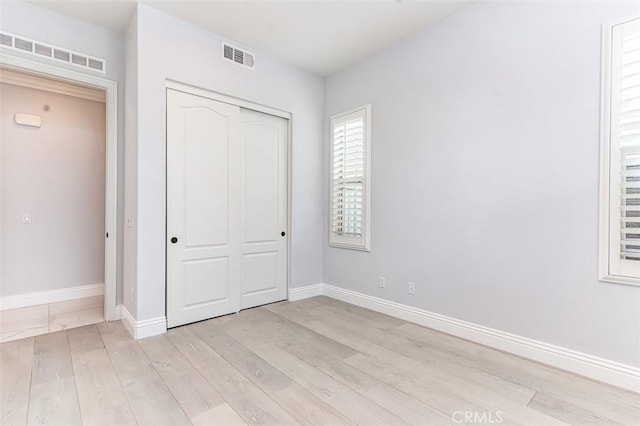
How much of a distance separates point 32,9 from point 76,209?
2384 mm

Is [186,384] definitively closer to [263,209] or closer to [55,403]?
[55,403]

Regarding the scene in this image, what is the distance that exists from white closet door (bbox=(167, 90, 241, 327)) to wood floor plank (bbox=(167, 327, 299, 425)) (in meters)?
0.51

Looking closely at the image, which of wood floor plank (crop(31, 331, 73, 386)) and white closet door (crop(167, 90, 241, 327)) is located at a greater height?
white closet door (crop(167, 90, 241, 327))

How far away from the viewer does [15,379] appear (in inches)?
83.7

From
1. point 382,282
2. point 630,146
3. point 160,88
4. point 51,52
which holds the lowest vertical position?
point 382,282

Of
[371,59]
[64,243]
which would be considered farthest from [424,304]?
[64,243]

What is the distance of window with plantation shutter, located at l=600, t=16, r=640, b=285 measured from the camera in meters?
2.03

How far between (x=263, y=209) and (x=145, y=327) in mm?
1749

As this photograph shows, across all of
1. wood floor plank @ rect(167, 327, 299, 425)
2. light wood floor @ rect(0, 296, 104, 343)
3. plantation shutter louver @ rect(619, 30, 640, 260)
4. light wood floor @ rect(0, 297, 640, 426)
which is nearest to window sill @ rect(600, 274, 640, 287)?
plantation shutter louver @ rect(619, 30, 640, 260)

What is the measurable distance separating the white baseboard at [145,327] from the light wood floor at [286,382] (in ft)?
0.25

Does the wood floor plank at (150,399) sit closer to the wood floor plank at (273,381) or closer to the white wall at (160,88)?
the wood floor plank at (273,381)

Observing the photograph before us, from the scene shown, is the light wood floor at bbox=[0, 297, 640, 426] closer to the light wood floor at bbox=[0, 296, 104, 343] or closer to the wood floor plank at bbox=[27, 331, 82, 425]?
the wood floor plank at bbox=[27, 331, 82, 425]

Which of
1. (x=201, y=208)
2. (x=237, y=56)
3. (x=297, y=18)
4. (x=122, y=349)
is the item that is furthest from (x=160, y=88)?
(x=122, y=349)

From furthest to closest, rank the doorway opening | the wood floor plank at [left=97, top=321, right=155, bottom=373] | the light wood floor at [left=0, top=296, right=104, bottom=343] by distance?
the doorway opening
the light wood floor at [left=0, top=296, right=104, bottom=343]
the wood floor plank at [left=97, top=321, right=155, bottom=373]
